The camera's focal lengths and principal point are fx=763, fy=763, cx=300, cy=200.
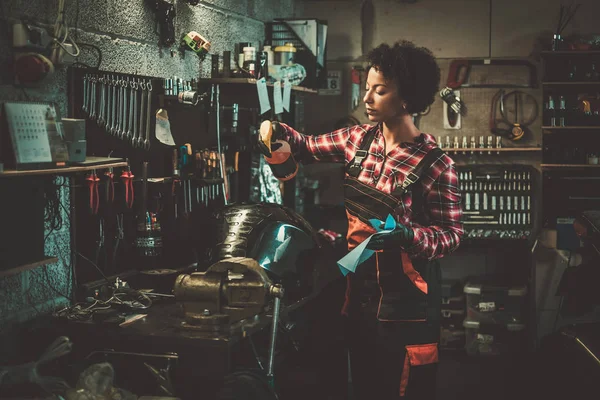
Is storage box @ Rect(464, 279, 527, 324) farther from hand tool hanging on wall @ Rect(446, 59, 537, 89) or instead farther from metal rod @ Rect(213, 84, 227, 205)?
metal rod @ Rect(213, 84, 227, 205)

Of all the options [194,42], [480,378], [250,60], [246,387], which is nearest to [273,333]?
[246,387]

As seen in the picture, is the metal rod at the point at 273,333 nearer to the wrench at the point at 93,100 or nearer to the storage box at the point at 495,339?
the wrench at the point at 93,100

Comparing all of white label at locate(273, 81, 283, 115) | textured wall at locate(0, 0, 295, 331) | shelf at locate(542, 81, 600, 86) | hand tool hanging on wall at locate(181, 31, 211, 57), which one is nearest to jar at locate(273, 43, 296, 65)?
white label at locate(273, 81, 283, 115)

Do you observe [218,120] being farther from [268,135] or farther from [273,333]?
[273,333]

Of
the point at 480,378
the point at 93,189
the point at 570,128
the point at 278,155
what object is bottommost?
the point at 480,378

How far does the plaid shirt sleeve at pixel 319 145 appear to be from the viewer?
10.5 feet

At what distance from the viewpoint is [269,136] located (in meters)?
3.09

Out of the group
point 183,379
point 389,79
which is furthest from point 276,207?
point 183,379

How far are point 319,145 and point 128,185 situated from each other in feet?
2.66

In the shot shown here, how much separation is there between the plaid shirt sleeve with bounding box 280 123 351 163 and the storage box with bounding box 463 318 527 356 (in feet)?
8.63

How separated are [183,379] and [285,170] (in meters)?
1.07

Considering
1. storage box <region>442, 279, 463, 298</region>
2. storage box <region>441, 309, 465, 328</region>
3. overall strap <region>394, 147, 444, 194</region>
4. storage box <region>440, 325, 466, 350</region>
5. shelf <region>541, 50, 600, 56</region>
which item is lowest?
storage box <region>440, 325, 466, 350</region>

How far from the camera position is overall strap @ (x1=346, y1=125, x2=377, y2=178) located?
2.94 metres

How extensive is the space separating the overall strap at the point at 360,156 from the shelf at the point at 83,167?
2.85 ft
